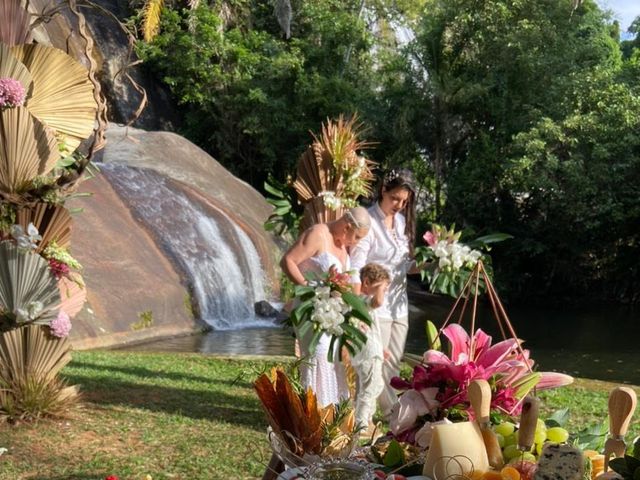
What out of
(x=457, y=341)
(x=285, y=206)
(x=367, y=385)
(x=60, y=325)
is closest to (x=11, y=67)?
(x=60, y=325)

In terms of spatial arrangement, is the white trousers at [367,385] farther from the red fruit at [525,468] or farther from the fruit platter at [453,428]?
the red fruit at [525,468]

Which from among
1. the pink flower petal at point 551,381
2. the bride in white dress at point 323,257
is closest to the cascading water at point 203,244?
the bride in white dress at point 323,257

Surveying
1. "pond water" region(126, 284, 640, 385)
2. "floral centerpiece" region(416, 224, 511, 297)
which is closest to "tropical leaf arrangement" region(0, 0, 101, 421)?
"floral centerpiece" region(416, 224, 511, 297)

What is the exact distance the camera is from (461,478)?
7.80ft

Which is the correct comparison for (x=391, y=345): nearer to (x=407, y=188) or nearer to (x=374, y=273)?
(x=374, y=273)

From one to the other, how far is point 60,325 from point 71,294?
0.92ft

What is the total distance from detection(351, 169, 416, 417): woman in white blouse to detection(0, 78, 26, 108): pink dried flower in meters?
2.63

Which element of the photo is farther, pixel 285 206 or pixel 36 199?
pixel 285 206

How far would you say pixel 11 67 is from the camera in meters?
6.17

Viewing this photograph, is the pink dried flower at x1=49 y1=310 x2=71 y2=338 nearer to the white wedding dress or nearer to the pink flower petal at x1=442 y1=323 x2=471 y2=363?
the white wedding dress

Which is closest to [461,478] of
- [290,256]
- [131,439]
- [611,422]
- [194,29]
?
[611,422]

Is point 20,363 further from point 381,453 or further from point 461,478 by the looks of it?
point 461,478

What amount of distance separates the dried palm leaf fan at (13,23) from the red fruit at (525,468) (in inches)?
203

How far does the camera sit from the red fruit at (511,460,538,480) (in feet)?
8.07
